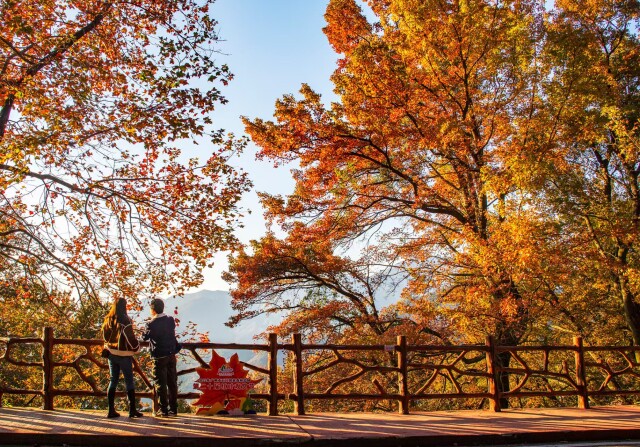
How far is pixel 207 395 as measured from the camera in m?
9.59

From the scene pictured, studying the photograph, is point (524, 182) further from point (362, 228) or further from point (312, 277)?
point (312, 277)

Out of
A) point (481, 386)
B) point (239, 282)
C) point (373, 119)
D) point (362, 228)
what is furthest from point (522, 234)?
point (481, 386)

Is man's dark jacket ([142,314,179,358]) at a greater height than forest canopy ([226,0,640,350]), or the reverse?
forest canopy ([226,0,640,350])

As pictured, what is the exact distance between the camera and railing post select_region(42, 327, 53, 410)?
32.0 feet

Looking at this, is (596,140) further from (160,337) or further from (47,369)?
(47,369)

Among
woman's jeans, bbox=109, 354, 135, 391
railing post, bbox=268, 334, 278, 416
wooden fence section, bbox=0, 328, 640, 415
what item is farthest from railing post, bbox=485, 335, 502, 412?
woman's jeans, bbox=109, 354, 135, 391

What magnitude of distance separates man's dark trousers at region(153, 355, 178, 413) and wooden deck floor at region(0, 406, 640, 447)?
0.43 metres

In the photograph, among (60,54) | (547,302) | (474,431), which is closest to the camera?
(474,431)

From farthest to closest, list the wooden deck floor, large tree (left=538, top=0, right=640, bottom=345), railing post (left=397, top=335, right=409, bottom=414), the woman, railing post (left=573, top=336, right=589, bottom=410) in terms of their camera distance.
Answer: large tree (left=538, top=0, right=640, bottom=345) → railing post (left=573, top=336, right=589, bottom=410) → railing post (left=397, top=335, right=409, bottom=414) → the woman → the wooden deck floor

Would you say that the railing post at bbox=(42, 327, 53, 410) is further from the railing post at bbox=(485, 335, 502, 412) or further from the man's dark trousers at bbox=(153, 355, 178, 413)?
the railing post at bbox=(485, 335, 502, 412)

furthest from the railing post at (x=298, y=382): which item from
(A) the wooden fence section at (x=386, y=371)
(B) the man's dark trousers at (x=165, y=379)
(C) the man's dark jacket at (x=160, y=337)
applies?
(C) the man's dark jacket at (x=160, y=337)

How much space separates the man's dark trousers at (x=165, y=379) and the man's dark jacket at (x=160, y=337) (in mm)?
132

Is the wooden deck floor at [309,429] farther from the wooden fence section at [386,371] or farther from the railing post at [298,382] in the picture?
the wooden fence section at [386,371]

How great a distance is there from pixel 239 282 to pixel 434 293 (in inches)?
292
